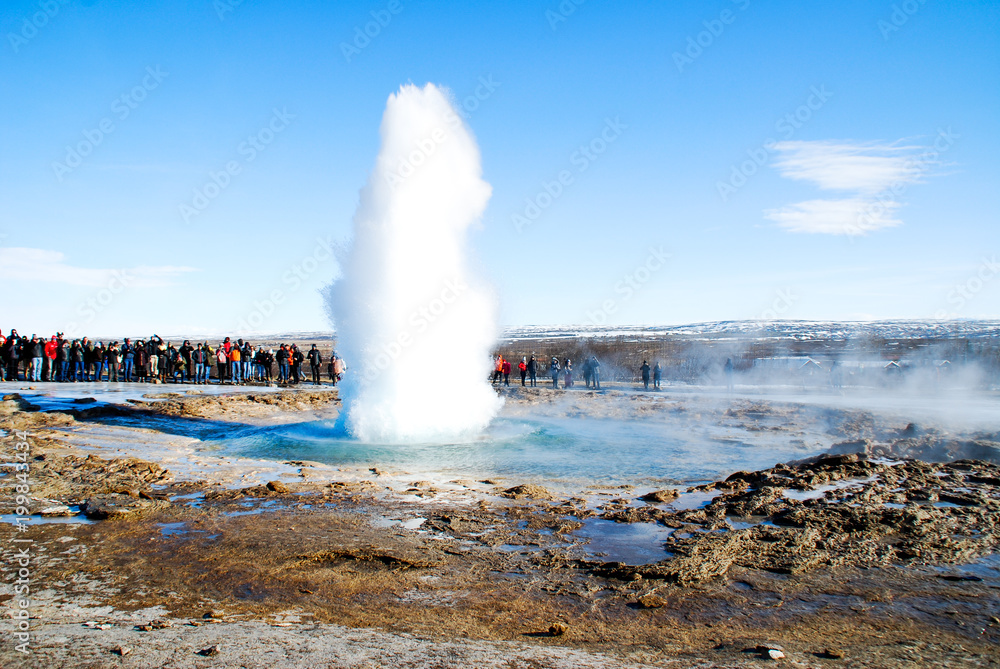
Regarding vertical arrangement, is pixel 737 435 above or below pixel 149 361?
below

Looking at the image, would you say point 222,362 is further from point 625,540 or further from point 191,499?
point 625,540

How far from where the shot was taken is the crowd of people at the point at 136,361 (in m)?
26.5

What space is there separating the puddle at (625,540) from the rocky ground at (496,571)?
3.7 inches

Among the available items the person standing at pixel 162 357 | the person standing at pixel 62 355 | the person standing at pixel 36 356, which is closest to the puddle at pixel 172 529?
the person standing at pixel 36 356

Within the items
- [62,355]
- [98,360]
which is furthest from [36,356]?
[98,360]

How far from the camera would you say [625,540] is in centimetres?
704

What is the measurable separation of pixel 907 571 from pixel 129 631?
6.55 metres

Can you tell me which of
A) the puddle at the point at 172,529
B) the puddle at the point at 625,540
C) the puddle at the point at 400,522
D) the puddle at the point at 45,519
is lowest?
the puddle at the point at 625,540

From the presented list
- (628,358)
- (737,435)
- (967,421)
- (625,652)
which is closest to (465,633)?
(625,652)

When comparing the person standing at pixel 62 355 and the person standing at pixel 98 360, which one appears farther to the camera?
the person standing at pixel 98 360

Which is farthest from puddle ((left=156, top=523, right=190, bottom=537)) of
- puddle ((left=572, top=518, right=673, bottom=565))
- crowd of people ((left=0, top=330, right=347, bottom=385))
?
crowd of people ((left=0, top=330, right=347, bottom=385))

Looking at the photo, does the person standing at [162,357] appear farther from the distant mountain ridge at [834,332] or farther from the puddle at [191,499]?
the distant mountain ridge at [834,332]

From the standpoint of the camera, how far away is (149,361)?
94.6 feet

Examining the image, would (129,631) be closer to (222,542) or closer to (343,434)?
(222,542)
